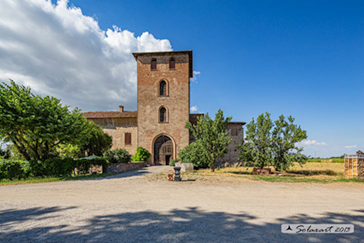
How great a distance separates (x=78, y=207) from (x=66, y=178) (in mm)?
8258

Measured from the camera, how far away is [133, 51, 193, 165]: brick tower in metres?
25.3

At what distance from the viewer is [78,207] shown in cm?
600

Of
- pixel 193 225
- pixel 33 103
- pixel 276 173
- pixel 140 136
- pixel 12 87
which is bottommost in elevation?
pixel 276 173

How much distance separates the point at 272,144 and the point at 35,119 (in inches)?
705

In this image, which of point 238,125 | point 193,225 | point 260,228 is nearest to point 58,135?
point 193,225

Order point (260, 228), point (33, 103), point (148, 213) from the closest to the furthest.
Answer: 1. point (260, 228)
2. point (148, 213)
3. point (33, 103)

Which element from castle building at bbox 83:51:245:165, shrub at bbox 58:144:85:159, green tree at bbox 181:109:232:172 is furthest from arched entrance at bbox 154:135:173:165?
shrub at bbox 58:144:85:159

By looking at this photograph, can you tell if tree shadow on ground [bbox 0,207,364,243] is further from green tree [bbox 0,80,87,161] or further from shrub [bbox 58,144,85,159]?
shrub [bbox 58,144,85,159]

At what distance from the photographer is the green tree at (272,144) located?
51.3 feet

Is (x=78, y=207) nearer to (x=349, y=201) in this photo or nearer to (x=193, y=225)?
(x=193, y=225)

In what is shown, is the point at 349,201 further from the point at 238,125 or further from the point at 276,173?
the point at 238,125

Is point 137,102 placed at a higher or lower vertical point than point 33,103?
higher

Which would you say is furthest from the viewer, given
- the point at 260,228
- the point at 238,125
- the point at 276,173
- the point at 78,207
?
the point at 238,125

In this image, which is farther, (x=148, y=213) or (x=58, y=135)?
(x=58, y=135)
